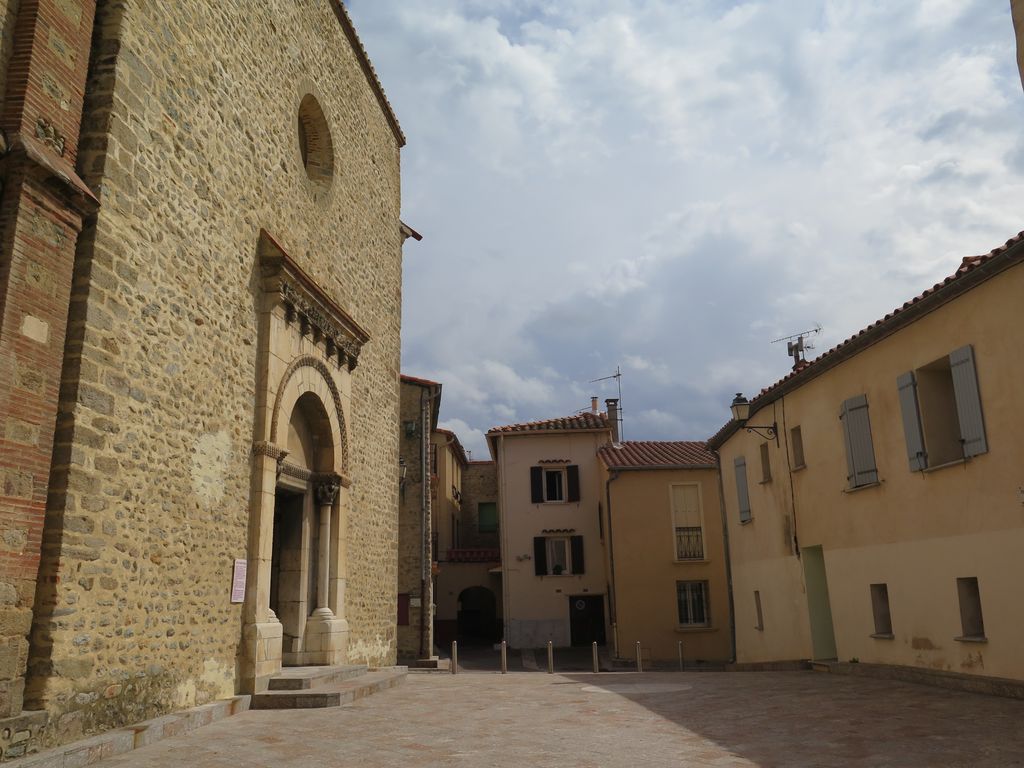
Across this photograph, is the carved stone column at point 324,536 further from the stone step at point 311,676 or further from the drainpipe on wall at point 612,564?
the drainpipe on wall at point 612,564

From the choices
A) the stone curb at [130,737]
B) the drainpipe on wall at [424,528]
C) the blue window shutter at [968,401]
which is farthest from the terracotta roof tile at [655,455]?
the stone curb at [130,737]

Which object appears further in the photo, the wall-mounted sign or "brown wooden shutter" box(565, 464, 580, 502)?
"brown wooden shutter" box(565, 464, 580, 502)

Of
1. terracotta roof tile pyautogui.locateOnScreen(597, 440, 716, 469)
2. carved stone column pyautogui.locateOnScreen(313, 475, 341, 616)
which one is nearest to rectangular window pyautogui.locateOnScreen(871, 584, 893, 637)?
carved stone column pyautogui.locateOnScreen(313, 475, 341, 616)

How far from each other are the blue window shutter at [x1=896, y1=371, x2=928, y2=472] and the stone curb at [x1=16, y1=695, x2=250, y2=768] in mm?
8746

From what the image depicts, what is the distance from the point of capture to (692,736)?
23.1 feet

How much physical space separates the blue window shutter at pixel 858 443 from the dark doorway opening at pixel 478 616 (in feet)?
79.3

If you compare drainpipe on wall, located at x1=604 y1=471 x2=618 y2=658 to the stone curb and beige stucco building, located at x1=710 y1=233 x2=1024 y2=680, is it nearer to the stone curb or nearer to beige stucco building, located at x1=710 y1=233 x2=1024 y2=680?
beige stucco building, located at x1=710 y1=233 x2=1024 y2=680

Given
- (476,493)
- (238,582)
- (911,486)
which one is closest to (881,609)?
(911,486)


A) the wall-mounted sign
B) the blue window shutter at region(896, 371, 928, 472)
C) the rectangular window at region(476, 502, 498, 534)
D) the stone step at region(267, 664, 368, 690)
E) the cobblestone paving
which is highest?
the rectangular window at region(476, 502, 498, 534)

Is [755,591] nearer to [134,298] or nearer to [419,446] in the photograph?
[419,446]

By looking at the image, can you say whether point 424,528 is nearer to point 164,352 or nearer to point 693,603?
point 693,603

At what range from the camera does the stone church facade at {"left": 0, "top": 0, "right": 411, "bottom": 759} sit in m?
6.27

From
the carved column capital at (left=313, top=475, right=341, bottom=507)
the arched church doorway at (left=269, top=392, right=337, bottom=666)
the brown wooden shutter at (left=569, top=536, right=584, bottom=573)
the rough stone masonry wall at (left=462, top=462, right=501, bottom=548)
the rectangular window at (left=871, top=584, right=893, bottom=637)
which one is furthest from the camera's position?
the rough stone masonry wall at (left=462, top=462, right=501, bottom=548)

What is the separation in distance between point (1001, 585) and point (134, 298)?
951cm
